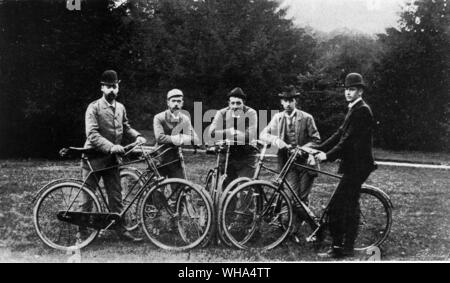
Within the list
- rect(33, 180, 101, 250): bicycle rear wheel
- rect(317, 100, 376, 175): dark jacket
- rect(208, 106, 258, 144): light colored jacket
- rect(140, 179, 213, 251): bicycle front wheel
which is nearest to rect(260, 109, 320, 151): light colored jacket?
rect(208, 106, 258, 144): light colored jacket

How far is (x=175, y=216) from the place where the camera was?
5.58m

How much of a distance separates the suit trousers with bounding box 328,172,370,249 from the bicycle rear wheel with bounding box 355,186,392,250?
0.30 metres

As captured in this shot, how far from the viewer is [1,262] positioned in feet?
15.6

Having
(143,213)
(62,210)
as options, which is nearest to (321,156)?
(143,213)

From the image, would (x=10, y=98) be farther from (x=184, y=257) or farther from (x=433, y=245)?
(x=433, y=245)

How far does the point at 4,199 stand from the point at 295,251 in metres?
5.22

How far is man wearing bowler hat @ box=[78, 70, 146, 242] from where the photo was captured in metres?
5.65

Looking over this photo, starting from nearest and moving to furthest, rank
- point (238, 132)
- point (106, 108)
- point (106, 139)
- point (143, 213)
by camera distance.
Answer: point (143, 213) → point (106, 139) → point (106, 108) → point (238, 132)

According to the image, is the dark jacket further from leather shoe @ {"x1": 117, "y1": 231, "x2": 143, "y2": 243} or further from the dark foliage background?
the dark foliage background

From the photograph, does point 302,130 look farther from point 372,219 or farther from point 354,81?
point 372,219

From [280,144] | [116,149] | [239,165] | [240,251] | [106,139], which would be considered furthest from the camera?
[239,165]

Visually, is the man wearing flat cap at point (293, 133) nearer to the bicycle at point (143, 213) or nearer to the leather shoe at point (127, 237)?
the bicycle at point (143, 213)

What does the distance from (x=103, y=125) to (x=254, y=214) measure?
2.21 meters

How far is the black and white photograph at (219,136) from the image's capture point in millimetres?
5406
